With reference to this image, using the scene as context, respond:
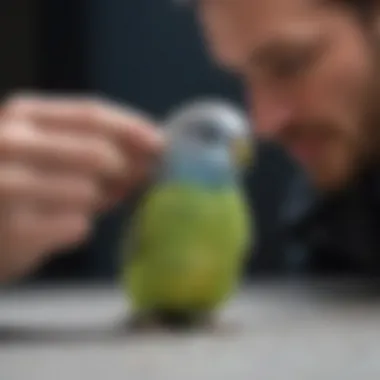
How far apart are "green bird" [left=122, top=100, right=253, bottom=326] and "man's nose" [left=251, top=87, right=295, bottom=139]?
13 centimetres

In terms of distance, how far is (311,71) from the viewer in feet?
1.99

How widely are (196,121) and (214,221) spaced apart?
0.18 ft

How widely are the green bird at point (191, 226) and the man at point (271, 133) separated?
0.03 meters

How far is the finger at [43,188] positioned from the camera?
484 mm

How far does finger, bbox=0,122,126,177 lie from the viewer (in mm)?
486

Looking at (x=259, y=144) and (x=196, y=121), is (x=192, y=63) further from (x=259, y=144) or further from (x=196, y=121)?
(x=196, y=121)

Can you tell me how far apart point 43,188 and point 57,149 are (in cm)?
2

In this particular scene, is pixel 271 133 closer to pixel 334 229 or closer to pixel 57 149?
pixel 334 229

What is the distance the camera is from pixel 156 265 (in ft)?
1.55

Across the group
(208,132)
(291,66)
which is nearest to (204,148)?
(208,132)

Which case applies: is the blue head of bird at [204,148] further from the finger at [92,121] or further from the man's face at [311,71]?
the man's face at [311,71]

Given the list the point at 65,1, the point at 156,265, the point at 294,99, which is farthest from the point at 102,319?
the point at 65,1

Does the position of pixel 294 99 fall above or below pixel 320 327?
above

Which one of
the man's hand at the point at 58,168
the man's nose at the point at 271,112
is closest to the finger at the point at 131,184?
the man's hand at the point at 58,168
